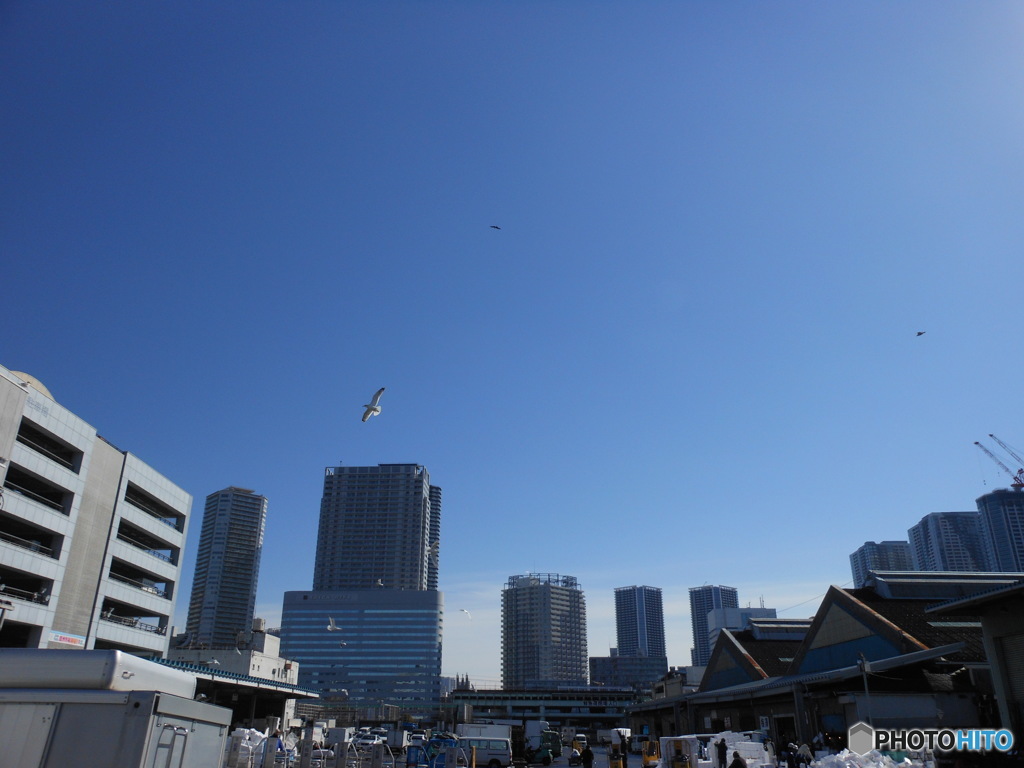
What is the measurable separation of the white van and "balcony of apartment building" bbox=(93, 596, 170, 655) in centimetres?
2570

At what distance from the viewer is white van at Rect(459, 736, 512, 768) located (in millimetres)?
36656

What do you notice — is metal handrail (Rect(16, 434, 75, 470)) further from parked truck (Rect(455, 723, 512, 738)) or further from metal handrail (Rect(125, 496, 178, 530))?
parked truck (Rect(455, 723, 512, 738))

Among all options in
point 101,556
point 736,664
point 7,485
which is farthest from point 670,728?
point 7,485

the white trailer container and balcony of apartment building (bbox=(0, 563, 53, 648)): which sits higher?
balcony of apartment building (bbox=(0, 563, 53, 648))

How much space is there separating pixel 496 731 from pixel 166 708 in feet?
108

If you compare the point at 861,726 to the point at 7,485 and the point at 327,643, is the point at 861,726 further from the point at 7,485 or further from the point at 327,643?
the point at 327,643

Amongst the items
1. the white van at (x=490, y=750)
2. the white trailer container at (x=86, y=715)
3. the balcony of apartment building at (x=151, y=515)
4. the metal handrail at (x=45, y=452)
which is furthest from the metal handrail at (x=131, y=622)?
the white trailer container at (x=86, y=715)

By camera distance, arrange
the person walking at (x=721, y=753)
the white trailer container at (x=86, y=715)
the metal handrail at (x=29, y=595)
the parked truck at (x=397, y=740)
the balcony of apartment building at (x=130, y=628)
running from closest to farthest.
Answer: the white trailer container at (x=86, y=715) < the person walking at (x=721, y=753) < the metal handrail at (x=29, y=595) < the balcony of apartment building at (x=130, y=628) < the parked truck at (x=397, y=740)

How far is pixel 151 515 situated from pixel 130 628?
832 cm

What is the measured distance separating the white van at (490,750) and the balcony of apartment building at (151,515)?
29182 millimetres

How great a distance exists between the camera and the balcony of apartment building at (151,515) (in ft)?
167

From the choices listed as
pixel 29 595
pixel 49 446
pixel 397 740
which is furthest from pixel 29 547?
pixel 397 740

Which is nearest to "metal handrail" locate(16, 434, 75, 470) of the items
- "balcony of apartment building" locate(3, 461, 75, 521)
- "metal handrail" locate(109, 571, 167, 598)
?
"balcony of apartment building" locate(3, 461, 75, 521)

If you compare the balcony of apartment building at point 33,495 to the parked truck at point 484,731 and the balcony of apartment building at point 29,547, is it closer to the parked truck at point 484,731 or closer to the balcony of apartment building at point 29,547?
the balcony of apartment building at point 29,547
